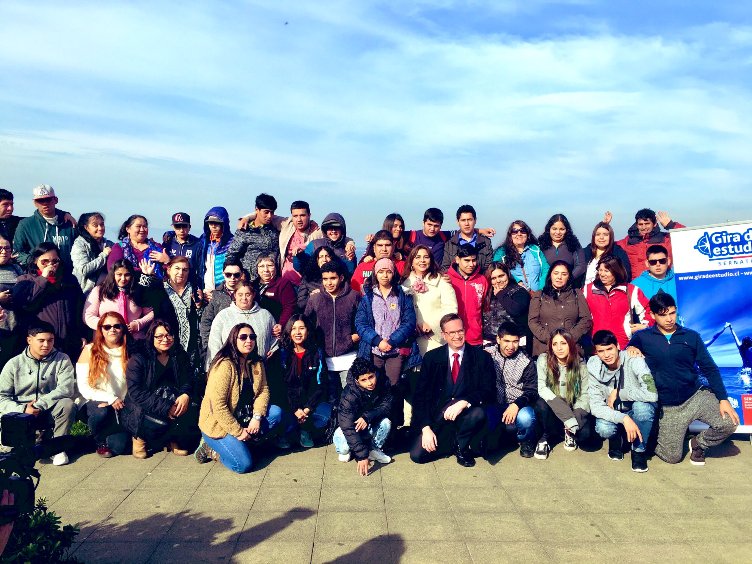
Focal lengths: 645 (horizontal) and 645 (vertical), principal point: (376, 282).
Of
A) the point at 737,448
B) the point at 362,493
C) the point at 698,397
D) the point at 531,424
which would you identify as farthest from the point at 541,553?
the point at 737,448

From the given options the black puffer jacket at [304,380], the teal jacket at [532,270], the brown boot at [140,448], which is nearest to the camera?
the brown boot at [140,448]

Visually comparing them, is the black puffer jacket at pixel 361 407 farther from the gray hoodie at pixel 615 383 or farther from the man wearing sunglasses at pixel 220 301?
the gray hoodie at pixel 615 383

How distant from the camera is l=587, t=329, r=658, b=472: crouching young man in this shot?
6.61 m

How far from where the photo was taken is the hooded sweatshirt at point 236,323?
7.14 m

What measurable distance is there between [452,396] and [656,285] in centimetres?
287

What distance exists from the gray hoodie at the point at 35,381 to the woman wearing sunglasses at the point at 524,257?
5.28m

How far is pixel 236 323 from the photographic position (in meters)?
7.16

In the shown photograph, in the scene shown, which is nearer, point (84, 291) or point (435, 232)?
point (84, 291)

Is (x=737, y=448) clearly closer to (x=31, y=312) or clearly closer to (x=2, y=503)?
(x=2, y=503)

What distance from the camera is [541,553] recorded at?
181 inches

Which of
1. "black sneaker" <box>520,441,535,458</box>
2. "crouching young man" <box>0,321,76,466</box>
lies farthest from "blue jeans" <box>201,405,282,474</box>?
"black sneaker" <box>520,441,535,458</box>

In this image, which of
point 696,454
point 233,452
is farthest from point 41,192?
point 696,454

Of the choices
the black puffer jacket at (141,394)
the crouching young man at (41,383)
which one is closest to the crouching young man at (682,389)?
the black puffer jacket at (141,394)

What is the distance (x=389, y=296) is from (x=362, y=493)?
2357mm
